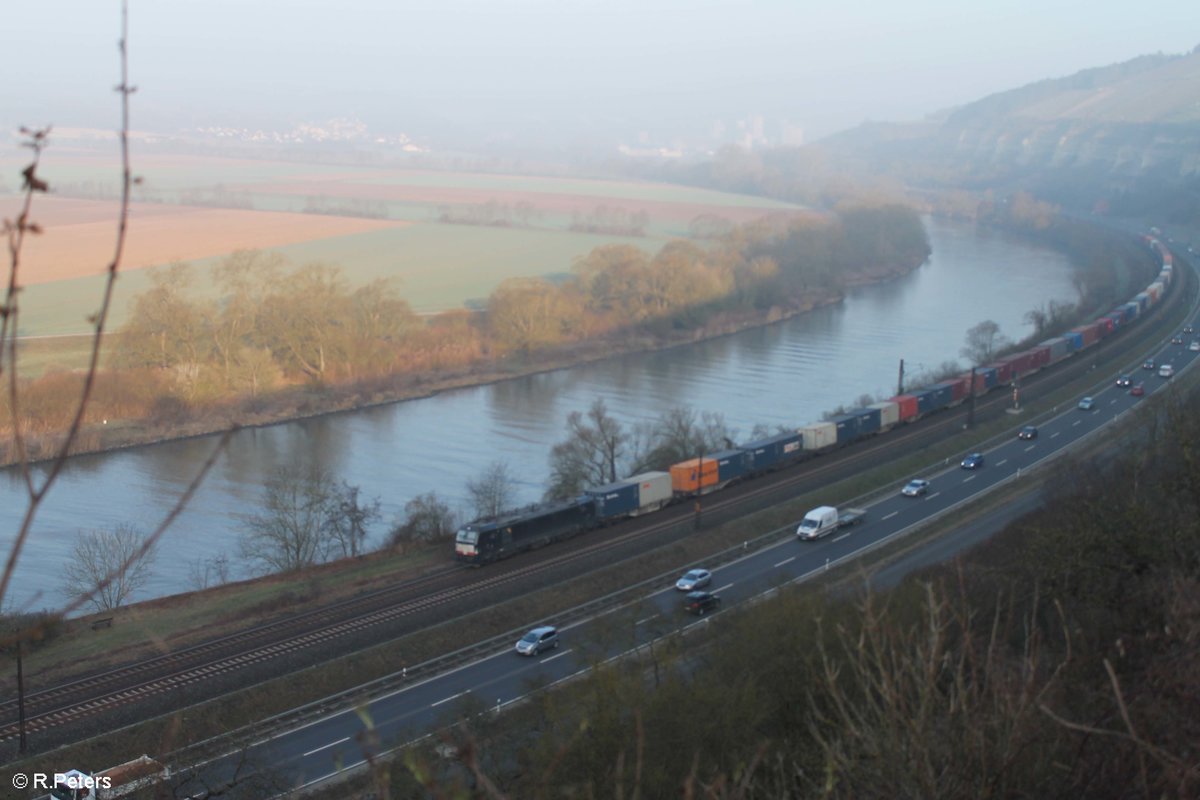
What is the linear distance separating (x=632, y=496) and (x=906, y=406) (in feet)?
16.2

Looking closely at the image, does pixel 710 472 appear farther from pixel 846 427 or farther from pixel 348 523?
pixel 348 523

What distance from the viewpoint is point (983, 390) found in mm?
14289

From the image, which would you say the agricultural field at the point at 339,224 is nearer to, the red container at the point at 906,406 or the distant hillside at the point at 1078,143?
the red container at the point at 906,406

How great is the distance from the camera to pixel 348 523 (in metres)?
9.44

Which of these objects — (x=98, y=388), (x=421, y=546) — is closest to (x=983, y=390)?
(x=421, y=546)

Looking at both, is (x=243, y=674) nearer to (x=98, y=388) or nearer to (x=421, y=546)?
(x=421, y=546)

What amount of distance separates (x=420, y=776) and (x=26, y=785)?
4.52 meters

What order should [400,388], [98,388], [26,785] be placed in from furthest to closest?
[400,388]
[98,388]
[26,785]

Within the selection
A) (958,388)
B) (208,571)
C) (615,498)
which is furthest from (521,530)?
(958,388)

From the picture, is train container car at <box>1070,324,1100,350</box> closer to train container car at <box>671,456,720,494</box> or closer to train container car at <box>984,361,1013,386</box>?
train container car at <box>984,361,1013,386</box>

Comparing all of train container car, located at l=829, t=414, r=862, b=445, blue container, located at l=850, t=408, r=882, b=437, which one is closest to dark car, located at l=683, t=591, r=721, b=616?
train container car, located at l=829, t=414, r=862, b=445

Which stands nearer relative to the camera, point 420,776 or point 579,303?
point 420,776

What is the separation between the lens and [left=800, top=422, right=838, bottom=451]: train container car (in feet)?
36.1

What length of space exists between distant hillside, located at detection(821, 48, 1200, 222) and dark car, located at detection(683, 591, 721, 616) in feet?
121
